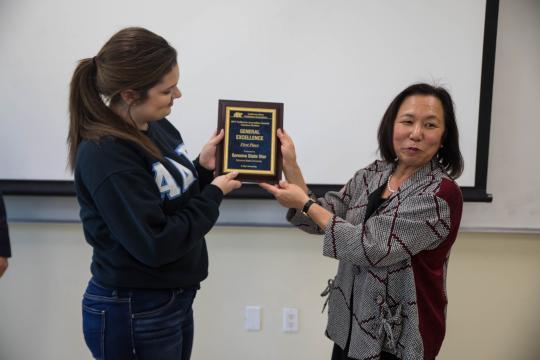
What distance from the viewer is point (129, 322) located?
118 centimetres

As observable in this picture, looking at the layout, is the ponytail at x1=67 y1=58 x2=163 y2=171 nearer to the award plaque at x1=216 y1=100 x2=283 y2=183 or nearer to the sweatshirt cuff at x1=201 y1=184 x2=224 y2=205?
the sweatshirt cuff at x1=201 y1=184 x2=224 y2=205

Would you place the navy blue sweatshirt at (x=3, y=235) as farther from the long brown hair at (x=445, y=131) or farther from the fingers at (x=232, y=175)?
the long brown hair at (x=445, y=131)

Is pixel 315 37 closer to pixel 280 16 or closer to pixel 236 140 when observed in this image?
pixel 280 16

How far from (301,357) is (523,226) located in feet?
4.19

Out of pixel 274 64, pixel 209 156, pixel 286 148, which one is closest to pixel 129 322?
pixel 209 156

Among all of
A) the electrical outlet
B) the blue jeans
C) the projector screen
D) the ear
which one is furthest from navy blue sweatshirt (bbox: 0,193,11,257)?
the electrical outlet

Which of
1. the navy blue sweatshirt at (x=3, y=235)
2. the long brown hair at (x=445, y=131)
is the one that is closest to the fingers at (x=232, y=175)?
the long brown hair at (x=445, y=131)

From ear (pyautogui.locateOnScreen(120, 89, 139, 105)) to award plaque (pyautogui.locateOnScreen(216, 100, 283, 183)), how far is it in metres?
0.31

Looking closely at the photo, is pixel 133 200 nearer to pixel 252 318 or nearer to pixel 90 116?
pixel 90 116

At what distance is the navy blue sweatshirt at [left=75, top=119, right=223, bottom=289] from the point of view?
1.07 meters

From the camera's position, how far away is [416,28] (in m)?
2.02

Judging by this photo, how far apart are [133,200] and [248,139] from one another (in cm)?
47

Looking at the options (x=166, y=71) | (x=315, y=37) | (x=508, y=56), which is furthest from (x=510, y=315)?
(x=166, y=71)

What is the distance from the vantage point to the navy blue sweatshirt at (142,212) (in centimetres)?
107
